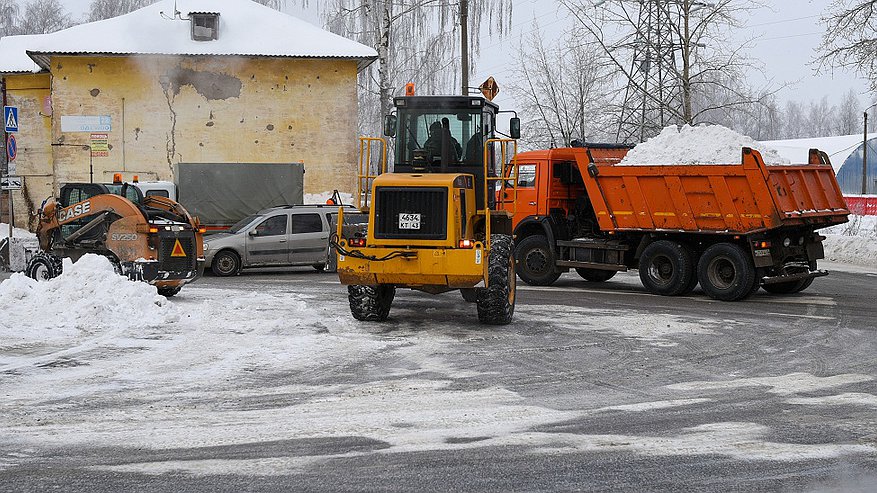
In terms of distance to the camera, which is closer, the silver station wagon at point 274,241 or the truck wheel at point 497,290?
the truck wheel at point 497,290

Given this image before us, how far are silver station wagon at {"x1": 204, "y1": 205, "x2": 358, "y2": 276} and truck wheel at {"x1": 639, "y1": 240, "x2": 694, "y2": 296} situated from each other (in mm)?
7403

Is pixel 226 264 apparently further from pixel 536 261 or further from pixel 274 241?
pixel 536 261

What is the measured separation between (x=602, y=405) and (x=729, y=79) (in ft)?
88.8

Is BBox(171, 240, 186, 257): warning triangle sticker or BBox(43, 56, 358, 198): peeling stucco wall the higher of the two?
BBox(43, 56, 358, 198): peeling stucco wall

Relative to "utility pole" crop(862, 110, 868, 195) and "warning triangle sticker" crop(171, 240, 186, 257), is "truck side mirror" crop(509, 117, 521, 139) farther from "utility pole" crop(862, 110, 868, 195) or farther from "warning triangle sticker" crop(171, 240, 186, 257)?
"utility pole" crop(862, 110, 868, 195)

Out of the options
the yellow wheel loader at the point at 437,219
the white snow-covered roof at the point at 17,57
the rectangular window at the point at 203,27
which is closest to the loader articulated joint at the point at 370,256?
the yellow wheel loader at the point at 437,219

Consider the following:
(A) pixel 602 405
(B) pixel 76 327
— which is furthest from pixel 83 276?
(A) pixel 602 405

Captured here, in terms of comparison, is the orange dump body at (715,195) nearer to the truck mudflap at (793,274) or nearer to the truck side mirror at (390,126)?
the truck mudflap at (793,274)

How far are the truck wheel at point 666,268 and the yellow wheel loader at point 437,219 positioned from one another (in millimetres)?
4171

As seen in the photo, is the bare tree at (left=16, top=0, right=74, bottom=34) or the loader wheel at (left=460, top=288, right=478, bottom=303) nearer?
the loader wheel at (left=460, top=288, right=478, bottom=303)

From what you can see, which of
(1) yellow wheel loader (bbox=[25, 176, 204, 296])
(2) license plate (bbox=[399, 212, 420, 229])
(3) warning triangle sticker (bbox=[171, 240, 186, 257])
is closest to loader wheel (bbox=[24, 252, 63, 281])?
(1) yellow wheel loader (bbox=[25, 176, 204, 296])

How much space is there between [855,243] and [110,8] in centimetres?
5154

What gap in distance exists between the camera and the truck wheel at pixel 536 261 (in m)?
19.3

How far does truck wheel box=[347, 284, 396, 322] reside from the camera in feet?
45.1
